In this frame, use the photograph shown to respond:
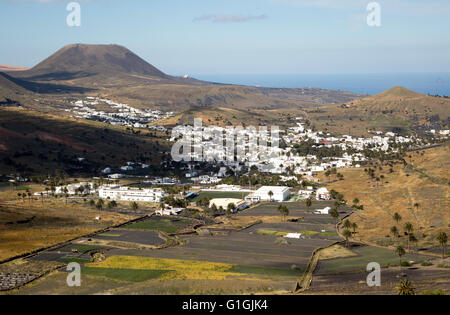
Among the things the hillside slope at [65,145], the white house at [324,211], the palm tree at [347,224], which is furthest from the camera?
the hillside slope at [65,145]


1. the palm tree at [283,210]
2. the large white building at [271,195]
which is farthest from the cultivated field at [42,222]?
the large white building at [271,195]

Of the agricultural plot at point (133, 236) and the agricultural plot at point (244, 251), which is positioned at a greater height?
the agricultural plot at point (244, 251)

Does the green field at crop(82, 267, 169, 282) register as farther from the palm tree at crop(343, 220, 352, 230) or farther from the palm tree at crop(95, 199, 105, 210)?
the palm tree at crop(95, 199, 105, 210)

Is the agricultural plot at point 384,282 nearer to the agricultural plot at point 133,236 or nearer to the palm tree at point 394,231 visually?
the palm tree at point 394,231

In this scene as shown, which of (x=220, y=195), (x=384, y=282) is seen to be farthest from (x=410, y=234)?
(x=220, y=195)

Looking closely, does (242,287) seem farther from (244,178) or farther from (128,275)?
(244,178)

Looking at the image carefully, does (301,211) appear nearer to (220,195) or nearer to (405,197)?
(405,197)

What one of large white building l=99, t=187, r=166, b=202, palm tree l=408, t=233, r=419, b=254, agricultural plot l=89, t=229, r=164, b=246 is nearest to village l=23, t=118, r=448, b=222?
large white building l=99, t=187, r=166, b=202
